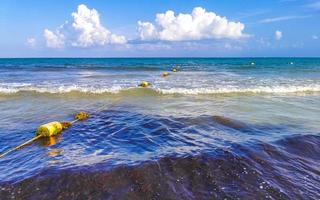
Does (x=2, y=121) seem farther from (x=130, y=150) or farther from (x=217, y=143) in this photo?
(x=217, y=143)

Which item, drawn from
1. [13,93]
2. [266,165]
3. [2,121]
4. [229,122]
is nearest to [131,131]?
[229,122]

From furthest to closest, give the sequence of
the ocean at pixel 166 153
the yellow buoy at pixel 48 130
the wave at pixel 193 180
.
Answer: the yellow buoy at pixel 48 130 < the ocean at pixel 166 153 < the wave at pixel 193 180

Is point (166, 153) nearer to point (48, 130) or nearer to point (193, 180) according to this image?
point (193, 180)

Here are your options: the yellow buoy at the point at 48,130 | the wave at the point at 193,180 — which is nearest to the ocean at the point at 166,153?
the wave at the point at 193,180

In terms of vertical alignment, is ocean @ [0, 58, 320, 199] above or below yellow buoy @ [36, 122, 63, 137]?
below

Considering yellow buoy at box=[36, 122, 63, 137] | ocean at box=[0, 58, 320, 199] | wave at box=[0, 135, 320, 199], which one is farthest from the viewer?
yellow buoy at box=[36, 122, 63, 137]

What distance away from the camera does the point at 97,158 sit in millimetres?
7168

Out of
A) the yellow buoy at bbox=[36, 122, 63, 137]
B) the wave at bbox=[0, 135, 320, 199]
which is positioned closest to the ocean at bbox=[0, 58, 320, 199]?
the wave at bbox=[0, 135, 320, 199]

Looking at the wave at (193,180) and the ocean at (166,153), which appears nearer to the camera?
the wave at (193,180)

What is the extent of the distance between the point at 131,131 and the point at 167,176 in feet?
12.2

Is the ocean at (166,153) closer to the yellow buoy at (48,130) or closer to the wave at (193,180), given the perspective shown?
the wave at (193,180)

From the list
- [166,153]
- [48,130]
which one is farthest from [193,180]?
[48,130]

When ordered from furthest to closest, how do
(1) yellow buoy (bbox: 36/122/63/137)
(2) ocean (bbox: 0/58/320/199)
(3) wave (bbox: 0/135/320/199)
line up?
(1) yellow buoy (bbox: 36/122/63/137)
(2) ocean (bbox: 0/58/320/199)
(3) wave (bbox: 0/135/320/199)

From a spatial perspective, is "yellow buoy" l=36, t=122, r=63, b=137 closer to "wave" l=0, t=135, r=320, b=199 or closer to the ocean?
the ocean
